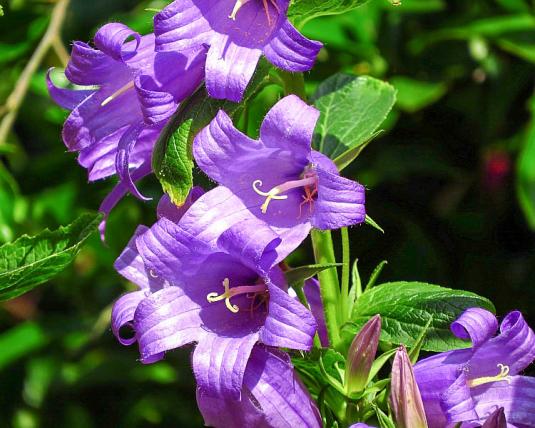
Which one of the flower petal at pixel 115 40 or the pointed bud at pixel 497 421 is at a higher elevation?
the flower petal at pixel 115 40

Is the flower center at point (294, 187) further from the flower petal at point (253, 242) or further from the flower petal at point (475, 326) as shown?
the flower petal at point (475, 326)

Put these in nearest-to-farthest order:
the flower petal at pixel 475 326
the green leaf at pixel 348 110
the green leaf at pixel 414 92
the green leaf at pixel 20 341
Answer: the flower petal at pixel 475 326 → the green leaf at pixel 348 110 → the green leaf at pixel 414 92 → the green leaf at pixel 20 341

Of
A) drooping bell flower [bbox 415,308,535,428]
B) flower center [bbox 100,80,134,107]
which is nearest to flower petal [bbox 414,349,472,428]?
drooping bell flower [bbox 415,308,535,428]

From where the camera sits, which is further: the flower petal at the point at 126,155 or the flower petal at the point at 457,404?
the flower petal at the point at 126,155

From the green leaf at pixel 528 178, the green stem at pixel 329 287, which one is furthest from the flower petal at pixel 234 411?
the green leaf at pixel 528 178

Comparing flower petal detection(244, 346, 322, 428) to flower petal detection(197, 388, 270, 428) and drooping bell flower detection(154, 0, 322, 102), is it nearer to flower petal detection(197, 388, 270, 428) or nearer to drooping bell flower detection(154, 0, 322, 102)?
flower petal detection(197, 388, 270, 428)

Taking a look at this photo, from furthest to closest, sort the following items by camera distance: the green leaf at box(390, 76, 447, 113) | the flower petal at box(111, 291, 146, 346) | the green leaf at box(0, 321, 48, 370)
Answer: the green leaf at box(0, 321, 48, 370) → the green leaf at box(390, 76, 447, 113) → the flower petal at box(111, 291, 146, 346)

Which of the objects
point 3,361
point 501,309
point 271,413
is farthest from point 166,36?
point 3,361
